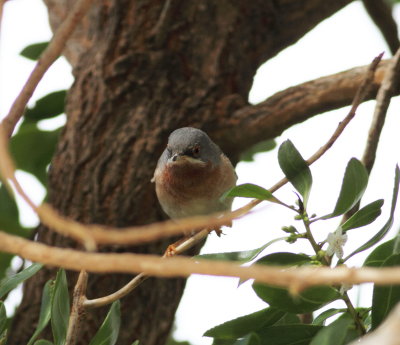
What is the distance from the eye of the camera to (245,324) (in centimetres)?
231

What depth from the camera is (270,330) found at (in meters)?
2.27

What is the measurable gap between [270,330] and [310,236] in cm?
33

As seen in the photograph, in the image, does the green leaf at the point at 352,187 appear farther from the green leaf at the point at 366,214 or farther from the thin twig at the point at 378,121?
the thin twig at the point at 378,121

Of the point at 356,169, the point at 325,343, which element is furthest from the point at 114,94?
the point at 325,343

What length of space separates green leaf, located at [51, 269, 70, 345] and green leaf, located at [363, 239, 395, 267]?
1048 millimetres

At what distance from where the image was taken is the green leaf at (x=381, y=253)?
227 cm

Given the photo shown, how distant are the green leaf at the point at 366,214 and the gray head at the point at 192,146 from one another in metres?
1.82

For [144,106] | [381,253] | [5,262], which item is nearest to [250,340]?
[381,253]

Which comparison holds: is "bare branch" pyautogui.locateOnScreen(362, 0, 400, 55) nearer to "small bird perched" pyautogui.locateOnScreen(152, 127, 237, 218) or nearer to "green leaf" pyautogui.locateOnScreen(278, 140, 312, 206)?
"small bird perched" pyautogui.locateOnScreen(152, 127, 237, 218)

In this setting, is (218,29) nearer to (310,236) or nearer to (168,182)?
(168,182)

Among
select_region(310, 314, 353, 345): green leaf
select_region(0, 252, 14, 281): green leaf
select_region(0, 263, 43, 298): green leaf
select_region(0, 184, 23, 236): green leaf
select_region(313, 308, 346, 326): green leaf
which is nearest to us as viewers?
select_region(310, 314, 353, 345): green leaf

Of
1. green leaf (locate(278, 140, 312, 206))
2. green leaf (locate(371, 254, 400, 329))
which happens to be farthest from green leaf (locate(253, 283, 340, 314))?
green leaf (locate(278, 140, 312, 206))

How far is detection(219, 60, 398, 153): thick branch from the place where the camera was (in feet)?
13.0

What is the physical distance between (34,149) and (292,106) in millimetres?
1979
